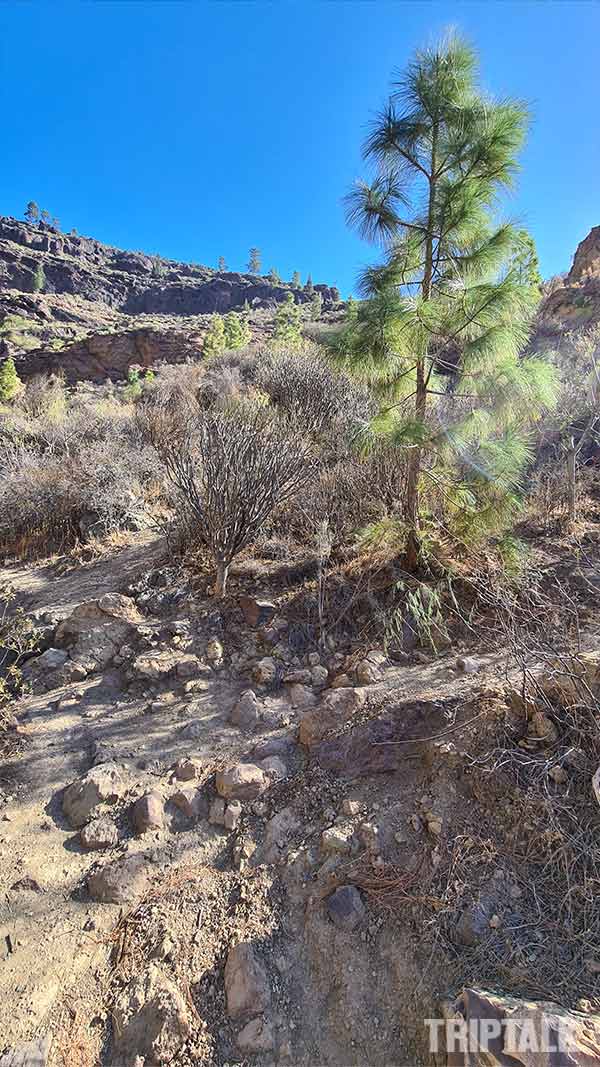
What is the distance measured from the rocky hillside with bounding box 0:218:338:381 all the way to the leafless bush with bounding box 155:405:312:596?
21.9 m

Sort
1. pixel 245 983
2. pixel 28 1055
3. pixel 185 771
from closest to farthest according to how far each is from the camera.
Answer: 1. pixel 28 1055
2. pixel 245 983
3. pixel 185 771

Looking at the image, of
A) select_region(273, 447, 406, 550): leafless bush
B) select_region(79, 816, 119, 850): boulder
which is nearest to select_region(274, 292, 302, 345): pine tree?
select_region(273, 447, 406, 550): leafless bush

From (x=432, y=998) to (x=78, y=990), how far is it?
48.9 inches

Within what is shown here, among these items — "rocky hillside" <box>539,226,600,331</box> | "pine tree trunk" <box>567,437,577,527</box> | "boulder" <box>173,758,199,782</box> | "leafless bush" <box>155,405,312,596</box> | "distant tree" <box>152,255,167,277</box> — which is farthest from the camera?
"distant tree" <box>152,255,167,277</box>

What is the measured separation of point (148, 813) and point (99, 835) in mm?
224

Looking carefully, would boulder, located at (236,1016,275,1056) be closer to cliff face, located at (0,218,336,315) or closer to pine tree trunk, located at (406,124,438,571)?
pine tree trunk, located at (406,124,438,571)

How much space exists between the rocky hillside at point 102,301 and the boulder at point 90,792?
2415cm

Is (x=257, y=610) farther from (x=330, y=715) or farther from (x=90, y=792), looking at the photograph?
(x=90, y=792)

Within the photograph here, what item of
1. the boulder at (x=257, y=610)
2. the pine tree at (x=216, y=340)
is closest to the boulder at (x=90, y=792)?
the boulder at (x=257, y=610)

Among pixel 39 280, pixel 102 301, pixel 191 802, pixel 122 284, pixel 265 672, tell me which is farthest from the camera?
pixel 122 284

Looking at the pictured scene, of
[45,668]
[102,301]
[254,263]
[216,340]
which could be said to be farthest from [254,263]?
[45,668]

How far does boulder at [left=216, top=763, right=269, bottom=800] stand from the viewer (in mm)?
2217

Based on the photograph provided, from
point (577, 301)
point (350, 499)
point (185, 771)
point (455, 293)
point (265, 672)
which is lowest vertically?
point (185, 771)

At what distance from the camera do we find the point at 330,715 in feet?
8.24
